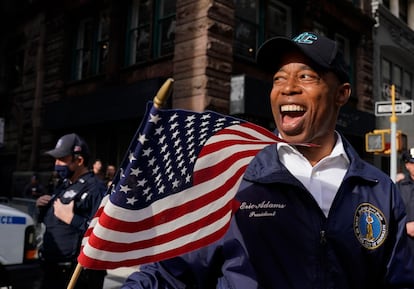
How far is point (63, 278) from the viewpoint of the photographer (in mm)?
4035

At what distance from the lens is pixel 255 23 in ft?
39.9

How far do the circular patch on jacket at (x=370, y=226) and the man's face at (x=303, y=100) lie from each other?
1.13ft

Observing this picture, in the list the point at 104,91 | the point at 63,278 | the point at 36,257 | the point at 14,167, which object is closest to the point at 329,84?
the point at 63,278

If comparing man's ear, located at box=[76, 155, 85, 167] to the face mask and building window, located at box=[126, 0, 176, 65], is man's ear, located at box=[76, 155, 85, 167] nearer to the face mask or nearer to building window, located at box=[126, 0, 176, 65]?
the face mask

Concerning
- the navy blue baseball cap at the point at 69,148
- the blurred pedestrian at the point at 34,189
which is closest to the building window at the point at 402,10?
the blurred pedestrian at the point at 34,189

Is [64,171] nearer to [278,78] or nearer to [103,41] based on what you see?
[278,78]

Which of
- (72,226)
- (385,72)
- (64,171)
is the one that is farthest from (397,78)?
Result: (72,226)

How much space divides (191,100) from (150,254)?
872 centimetres

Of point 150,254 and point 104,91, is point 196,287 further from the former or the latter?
point 104,91

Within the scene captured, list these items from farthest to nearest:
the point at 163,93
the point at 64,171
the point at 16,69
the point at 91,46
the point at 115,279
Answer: the point at 16,69 < the point at 91,46 < the point at 115,279 < the point at 64,171 < the point at 163,93

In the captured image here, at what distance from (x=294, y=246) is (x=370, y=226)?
0.33m

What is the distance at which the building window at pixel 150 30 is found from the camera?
11.8 m

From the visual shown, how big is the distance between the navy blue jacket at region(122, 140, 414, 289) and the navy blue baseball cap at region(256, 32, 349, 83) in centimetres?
42

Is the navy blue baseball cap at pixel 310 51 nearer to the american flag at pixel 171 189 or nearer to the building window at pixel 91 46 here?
the american flag at pixel 171 189
